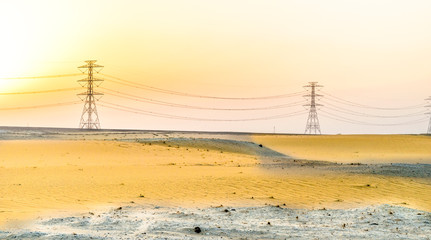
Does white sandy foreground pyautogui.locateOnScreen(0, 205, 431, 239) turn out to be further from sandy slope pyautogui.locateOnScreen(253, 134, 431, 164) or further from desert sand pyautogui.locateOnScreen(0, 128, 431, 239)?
sandy slope pyautogui.locateOnScreen(253, 134, 431, 164)

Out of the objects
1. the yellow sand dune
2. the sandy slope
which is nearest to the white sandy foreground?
the yellow sand dune

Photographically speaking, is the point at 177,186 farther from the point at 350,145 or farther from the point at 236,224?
the point at 350,145

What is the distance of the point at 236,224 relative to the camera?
12.2 m

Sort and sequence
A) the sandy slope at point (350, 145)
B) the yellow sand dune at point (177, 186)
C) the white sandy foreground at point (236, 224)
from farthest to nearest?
1. the sandy slope at point (350, 145)
2. the yellow sand dune at point (177, 186)
3. the white sandy foreground at point (236, 224)

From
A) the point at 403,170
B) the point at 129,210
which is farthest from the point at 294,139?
the point at 129,210

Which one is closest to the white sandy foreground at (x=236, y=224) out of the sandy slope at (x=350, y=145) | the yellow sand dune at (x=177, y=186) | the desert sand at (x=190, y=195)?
the desert sand at (x=190, y=195)

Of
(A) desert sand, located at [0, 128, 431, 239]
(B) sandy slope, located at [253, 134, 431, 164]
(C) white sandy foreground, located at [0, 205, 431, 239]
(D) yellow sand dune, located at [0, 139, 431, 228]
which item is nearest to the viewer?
(C) white sandy foreground, located at [0, 205, 431, 239]

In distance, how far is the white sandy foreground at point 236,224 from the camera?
1117 cm

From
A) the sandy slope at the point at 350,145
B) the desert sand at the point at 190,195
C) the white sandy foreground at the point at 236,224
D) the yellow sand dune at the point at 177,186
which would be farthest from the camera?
the sandy slope at the point at 350,145

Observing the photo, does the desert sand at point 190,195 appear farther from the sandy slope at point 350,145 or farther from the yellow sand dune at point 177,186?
the sandy slope at point 350,145

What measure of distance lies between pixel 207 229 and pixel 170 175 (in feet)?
31.9

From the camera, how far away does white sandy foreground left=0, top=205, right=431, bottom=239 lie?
1117cm

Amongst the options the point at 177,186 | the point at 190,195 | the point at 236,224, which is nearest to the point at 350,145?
the point at 177,186

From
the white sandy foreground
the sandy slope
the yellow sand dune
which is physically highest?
the sandy slope
